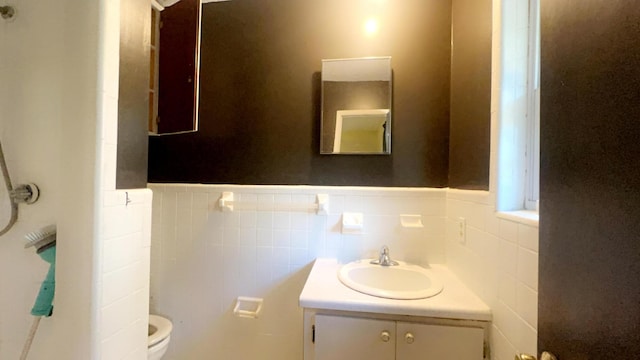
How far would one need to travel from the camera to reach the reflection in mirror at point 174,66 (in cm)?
151

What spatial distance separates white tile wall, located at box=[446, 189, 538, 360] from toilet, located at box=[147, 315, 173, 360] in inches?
64.5

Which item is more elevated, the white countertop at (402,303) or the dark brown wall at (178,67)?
the dark brown wall at (178,67)

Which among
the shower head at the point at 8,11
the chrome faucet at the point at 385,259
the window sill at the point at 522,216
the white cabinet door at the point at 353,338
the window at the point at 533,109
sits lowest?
the white cabinet door at the point at 353,338

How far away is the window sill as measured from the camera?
2.68 ft

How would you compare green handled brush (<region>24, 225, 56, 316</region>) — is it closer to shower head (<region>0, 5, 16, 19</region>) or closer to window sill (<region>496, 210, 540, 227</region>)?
shower head (<region>0, 5, 16, 19</region>)

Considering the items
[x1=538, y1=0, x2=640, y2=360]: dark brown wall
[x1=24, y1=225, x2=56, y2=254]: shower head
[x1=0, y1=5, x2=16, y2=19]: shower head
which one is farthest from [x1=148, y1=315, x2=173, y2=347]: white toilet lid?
[x1=538, y1=0, x2=640, y2=360]: dark brown wall

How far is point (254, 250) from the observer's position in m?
1.71

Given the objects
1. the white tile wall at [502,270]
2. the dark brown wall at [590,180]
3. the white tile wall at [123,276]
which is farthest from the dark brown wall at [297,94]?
the dark brown wall at [590,180]

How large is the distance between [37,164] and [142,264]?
562mm

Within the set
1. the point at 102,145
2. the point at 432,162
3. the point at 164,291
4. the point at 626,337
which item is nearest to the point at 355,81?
the point at 432,162

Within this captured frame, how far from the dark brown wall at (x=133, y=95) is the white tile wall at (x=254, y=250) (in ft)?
2.25

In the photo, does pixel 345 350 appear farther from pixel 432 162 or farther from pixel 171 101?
pixel 171 101

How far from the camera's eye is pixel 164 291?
5.89 feet

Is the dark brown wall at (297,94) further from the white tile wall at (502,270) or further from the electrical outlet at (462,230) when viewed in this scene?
the white tile wall at (502,270)
